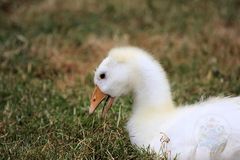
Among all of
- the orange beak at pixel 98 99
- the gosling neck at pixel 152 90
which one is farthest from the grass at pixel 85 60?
the gosling neck at pixel 152 90

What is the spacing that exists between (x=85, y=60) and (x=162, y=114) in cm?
292

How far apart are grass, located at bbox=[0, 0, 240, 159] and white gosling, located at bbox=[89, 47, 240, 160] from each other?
0.56ft

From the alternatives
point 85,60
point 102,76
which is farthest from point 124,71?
point 85,60

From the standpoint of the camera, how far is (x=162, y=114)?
15.9 ft

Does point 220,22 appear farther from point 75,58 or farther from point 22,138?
point 22,138

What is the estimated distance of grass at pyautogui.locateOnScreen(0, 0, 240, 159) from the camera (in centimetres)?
501

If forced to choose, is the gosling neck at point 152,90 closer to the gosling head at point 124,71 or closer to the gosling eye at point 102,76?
the gosling head at point 124,71

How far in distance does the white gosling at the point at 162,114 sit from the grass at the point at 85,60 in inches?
6.8

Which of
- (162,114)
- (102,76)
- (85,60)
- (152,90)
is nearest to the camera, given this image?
(162,114)

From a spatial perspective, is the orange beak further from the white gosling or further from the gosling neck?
the gosling neck

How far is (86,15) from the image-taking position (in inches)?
359

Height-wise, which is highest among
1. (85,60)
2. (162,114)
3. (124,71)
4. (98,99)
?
(124,71)

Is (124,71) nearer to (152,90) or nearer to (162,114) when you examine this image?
(152,90)

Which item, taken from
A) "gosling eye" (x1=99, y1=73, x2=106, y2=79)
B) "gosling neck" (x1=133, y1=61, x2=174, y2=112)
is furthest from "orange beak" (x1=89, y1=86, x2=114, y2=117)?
"gosling neck" (x1=133, y1=61, x2=174, y2=112)
